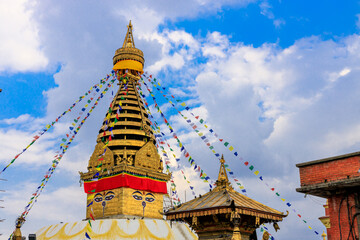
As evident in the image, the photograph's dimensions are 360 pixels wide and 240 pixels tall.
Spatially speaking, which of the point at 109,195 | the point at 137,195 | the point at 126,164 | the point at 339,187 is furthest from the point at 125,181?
the point at 339,187

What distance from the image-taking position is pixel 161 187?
3219 cm

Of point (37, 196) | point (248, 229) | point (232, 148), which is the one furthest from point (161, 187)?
point (248, 229)

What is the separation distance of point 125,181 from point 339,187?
18838 mm

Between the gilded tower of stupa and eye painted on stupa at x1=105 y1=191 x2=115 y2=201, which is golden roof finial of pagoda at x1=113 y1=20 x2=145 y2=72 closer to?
the gilded tower of stupa

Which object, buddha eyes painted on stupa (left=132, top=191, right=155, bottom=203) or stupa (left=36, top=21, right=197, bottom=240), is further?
buddha eyes painted on stupa (left=132, top=191, right=155, bottom=203)

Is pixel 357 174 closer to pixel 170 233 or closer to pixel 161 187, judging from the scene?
pixel 170 233

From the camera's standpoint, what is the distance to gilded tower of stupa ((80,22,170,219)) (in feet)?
99.0

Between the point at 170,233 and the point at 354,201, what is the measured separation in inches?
676

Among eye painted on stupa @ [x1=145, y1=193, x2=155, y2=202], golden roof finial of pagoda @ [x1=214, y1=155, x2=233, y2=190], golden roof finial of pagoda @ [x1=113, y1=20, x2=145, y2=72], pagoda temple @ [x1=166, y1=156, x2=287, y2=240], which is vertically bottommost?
pagoda temple @ [x1=166, y1=156, x2=287, y2=240]

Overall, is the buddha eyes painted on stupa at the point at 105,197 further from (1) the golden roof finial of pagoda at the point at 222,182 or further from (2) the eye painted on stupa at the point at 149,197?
(1) the golden roof finial of pagoda at the point at 222,182

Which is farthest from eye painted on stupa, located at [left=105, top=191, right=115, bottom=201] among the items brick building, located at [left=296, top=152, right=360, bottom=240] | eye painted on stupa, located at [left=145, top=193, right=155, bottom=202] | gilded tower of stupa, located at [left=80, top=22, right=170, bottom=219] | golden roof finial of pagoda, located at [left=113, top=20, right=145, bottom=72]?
brick building, located at [left=296, top=152, right=360, bottom=240]

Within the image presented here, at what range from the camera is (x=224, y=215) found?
14438mm

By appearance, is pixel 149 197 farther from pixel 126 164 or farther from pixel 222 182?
pixel 222 182

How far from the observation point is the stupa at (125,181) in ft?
91.7
